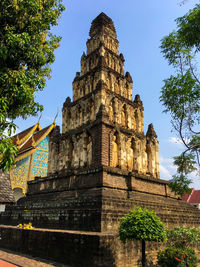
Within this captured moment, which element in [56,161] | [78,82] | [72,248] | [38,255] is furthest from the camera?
[78,82]

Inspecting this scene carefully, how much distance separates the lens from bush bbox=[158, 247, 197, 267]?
23.4 feet

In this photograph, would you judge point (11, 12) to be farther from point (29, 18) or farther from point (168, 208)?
point (168, 208)

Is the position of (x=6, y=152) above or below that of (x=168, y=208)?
above

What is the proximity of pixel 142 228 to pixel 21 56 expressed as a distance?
7.44 m

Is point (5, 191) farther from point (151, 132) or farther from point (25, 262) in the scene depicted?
point (151, 132)

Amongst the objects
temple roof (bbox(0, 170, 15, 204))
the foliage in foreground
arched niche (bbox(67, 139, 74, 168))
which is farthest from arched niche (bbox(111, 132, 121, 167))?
temple roof (bbox(0, 170, 15, 204))

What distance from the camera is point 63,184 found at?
564 inches

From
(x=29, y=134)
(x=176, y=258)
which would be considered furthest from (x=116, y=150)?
(x=29, y=134)

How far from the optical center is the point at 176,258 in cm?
707

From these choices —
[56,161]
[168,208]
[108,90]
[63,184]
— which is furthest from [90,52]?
[168,208]

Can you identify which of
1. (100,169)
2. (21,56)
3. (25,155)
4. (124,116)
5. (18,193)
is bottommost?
(18,193)

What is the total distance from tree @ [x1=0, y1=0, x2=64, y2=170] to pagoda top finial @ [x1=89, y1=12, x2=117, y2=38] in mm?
11346

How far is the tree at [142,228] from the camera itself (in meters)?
7.03

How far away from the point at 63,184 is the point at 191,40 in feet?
37.4
